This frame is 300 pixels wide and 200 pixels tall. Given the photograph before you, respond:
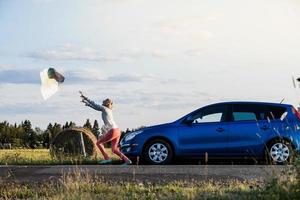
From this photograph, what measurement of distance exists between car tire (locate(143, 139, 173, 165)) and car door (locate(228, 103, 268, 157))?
56.4 inches

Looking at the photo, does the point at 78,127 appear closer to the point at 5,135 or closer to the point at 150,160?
the point at 150,160

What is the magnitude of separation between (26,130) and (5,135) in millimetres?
2290

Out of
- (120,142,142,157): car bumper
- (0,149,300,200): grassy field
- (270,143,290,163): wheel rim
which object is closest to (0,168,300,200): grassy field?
(0,149,300,200): grassy field

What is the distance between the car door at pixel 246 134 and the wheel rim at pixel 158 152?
151 cm

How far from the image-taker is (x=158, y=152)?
55.3 feet

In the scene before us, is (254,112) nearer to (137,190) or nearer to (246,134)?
(246,134)

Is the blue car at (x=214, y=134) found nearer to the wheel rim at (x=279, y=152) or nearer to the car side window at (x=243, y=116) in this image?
the car side window at (x=243, y=116)

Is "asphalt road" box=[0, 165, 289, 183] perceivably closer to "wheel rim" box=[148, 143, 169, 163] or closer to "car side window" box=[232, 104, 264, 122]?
"wheel rim" box=[148, 143, 169, 163]

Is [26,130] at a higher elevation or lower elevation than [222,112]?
higher

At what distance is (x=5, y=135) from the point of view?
5744 cm

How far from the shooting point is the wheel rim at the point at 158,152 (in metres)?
16.8

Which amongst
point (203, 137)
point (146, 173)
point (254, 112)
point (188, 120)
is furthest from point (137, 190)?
point (254, 112)

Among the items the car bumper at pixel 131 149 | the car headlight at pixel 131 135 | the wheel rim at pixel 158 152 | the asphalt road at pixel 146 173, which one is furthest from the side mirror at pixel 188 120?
the asphalt road at pixel 146 173

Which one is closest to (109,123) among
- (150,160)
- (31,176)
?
(150,160)
